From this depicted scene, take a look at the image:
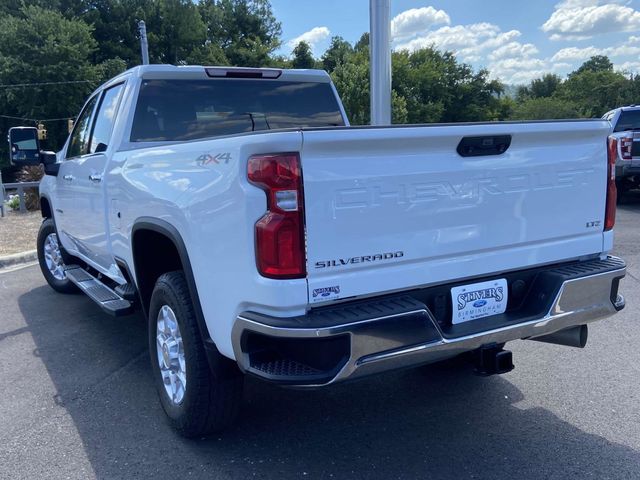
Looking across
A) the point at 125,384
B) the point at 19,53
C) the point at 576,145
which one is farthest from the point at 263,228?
the point at 19,53

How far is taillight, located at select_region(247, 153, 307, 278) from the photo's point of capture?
247cm

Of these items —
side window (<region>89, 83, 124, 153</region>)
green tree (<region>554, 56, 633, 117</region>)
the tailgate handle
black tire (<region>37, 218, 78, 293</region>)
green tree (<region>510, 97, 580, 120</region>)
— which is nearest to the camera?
the tailgate handle

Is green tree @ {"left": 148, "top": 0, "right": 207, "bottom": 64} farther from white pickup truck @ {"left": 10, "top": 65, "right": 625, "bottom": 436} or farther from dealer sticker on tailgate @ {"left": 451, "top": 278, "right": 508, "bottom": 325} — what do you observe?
dealer sticker on tailgate @ {"left": 451, "top": 278, "right": 508, "bottom": 325}

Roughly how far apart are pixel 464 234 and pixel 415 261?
0.31m

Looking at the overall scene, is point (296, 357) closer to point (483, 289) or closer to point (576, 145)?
point (483, 289)

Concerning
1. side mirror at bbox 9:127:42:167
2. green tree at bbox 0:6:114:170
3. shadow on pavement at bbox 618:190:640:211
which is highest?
green tree at bbox 0:6:114:170

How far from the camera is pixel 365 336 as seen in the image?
2496 mm

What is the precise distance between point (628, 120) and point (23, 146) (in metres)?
12.5

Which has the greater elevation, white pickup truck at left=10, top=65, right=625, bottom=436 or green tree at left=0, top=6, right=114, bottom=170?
green tree at left=0, top=6, right=114, bottom=170

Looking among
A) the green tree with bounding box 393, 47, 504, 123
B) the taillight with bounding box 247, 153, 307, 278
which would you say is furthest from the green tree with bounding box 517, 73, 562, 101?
the taillight with bounding box 247, 153, 307, 278

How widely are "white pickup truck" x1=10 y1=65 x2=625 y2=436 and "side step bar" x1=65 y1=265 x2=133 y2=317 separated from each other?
1.20 feet

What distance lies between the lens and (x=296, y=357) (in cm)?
265

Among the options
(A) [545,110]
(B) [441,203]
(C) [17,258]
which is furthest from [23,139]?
(A) [545,110]

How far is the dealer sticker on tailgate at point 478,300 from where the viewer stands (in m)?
2.90
